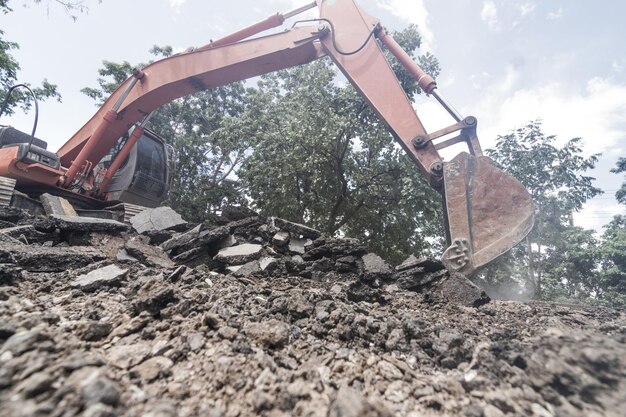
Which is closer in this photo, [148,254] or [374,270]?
[148,254]

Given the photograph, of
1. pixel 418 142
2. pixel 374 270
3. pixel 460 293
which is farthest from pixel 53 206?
pixel 460 293

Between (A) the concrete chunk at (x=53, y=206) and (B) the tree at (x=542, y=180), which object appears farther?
(B) the tree at (x=542, y=180)

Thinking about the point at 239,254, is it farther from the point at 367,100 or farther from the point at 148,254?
the point at 367,100

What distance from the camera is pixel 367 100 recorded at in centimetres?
488

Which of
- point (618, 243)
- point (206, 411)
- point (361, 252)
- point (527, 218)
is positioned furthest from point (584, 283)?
point (206, 411)

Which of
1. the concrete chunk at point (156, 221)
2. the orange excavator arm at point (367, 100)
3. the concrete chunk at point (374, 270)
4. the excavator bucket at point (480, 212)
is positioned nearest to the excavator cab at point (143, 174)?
the orange excavator arm at point (367, 100)

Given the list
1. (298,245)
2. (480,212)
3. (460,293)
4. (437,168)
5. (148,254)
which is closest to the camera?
(460,293)

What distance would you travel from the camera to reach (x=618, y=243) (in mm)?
14078

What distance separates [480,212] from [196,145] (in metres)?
13.4

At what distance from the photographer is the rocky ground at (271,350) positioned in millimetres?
1131

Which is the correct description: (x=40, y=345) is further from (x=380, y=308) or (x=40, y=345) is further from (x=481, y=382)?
(x=380, y=308)

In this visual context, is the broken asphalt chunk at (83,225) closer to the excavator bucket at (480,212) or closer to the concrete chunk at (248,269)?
the concrete chunk at (248,269)

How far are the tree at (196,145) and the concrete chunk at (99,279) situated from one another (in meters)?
8.98

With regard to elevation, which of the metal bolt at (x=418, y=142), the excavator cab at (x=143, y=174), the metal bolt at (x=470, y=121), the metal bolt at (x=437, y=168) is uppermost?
the metal bolt at (x=470, y=121)
